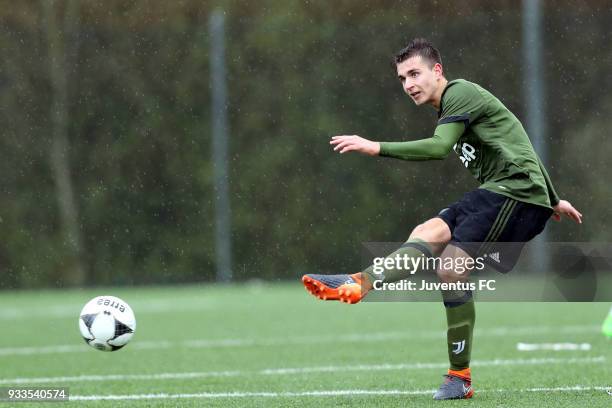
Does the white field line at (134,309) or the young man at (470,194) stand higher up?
A: the young man at (470,194)

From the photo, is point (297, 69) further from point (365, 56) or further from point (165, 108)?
point (165, 108)

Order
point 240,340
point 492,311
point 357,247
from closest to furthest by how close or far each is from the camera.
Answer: point 240,340 → point 492,311 → point 357,247

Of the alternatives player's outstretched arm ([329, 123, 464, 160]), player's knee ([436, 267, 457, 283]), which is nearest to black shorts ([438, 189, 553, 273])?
player's knee ([436, 267, 457, 283])

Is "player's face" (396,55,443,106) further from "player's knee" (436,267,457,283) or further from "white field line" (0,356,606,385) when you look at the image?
"white field line" (0,356,606,385)

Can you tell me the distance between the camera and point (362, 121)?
650 inches

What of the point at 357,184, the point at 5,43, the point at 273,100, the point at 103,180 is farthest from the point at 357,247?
the point at 5,43

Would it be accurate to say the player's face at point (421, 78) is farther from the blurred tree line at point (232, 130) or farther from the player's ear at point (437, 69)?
the blurred tree line at point (232, 130)

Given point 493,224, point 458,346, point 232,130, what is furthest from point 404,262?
point 232,130

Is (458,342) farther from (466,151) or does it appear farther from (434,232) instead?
(466,151)

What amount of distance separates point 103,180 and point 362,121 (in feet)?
13.0

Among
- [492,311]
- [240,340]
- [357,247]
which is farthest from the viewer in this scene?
[357,247]

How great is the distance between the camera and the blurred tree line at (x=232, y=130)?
646 inches

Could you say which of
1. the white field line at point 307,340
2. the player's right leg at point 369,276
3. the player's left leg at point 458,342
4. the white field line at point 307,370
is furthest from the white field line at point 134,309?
the player's right leg at point 369,276

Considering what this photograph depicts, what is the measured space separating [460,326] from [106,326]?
1868mm
